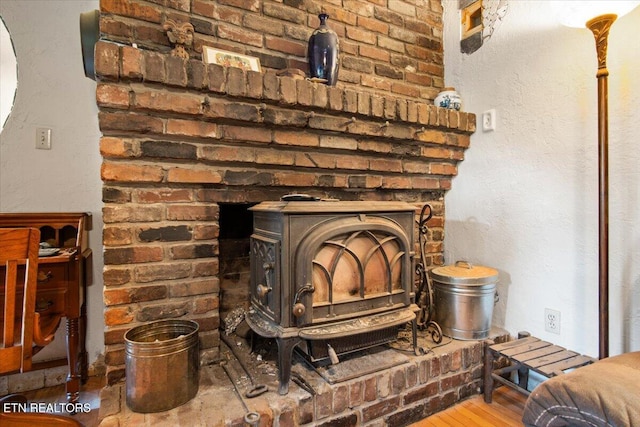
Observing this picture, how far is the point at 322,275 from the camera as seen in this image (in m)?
1.38

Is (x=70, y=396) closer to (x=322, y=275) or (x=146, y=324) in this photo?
(x=146, y=324)

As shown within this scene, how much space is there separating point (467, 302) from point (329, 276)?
817mm

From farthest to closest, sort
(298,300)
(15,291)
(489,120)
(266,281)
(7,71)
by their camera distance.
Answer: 1. (489,120)
2. (7,71)
3. (266,281)
4. (298,300)
5. (15,291)

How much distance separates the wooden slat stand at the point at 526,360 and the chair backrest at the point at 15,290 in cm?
186

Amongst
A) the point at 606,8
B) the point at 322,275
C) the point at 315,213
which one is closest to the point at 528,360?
the point at 322,275

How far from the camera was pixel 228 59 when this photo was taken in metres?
1.59

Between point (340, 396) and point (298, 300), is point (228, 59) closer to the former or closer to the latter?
point (298, 300)

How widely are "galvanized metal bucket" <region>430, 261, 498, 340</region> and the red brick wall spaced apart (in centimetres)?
61

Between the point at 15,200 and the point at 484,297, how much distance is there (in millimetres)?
2569

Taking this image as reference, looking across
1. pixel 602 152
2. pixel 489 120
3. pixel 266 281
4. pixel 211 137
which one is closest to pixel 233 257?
pixel 266 281

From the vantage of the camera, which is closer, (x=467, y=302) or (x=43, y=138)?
(x=467, y=302)

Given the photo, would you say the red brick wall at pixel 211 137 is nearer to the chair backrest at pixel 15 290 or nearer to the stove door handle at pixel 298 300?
the chair backrest at pixel 15 290

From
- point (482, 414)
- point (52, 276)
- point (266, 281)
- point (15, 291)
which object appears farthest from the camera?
point (52, 276)

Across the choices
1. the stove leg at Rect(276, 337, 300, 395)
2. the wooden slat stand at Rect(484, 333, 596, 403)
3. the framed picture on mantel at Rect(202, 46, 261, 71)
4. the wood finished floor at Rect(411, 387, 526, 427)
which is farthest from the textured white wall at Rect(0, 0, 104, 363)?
the wooden slat stand at Rect(484, 333, 596, 403)
